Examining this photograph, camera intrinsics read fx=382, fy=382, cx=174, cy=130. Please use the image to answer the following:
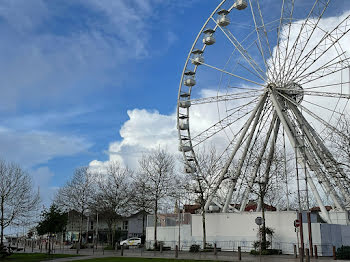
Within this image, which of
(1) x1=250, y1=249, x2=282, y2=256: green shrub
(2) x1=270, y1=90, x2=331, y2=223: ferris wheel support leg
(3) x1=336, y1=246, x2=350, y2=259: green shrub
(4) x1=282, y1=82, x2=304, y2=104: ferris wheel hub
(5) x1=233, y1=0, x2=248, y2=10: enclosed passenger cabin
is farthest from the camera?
(5) x1=233, y1=0, x2=248, y2=10: enclosed passenger cabin

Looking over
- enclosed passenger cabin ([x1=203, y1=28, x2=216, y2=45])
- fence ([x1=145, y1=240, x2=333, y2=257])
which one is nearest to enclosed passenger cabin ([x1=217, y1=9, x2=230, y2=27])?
enclosed passenger cabin ([x1=203, y1=28, x2=216, y2=45])

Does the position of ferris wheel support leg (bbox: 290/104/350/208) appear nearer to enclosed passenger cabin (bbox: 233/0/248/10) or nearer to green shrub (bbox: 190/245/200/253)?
enclosed passenger cabin (bbox: 233/0/248/10)

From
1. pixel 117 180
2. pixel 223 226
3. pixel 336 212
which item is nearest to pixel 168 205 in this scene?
pixel 117 180

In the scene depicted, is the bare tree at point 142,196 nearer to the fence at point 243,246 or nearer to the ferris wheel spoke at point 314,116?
the fence at point 243,246

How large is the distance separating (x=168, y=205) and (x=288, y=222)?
20513 mm

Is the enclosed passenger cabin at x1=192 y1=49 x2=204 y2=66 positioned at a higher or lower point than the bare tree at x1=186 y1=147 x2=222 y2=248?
higher

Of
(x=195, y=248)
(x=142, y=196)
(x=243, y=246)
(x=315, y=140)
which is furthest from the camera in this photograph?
(x=142, y=196)

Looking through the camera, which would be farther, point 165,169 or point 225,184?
point 165,169

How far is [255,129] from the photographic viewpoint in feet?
122

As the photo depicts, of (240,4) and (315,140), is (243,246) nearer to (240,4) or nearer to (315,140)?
(315,140)

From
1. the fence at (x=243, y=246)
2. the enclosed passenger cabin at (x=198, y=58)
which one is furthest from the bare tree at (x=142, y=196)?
the enclosed passenger cabin at (x=198, y=58)

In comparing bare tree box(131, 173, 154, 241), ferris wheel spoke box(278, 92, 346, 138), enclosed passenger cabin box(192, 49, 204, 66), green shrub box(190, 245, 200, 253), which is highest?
enclosed passenger cabin box(192, 49, 204, 66)

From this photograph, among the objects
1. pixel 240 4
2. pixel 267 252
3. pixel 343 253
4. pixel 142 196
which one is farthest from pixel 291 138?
pixel 142 196

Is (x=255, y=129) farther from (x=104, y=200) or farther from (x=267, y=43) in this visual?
(x=104, y=200)
